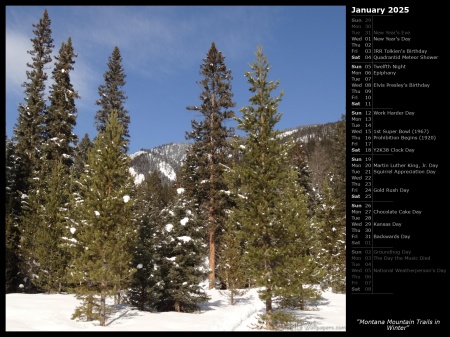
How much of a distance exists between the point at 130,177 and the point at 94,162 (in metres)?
2.12

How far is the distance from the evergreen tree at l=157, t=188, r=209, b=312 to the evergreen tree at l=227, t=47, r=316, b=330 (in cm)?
615

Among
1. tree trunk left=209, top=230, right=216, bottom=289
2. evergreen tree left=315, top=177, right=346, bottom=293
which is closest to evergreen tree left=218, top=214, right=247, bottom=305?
tree trunk left=209, top=230, right=216, bottom=289

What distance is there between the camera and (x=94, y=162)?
17453 mm

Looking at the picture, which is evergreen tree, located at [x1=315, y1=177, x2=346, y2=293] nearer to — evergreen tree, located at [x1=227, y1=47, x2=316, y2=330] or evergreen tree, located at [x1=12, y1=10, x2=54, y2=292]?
evergreen tree, located at [x1=227, y1=47, x2=316, y2=330]

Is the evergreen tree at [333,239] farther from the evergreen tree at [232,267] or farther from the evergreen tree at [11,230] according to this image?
the evergreen tree at [11,230]

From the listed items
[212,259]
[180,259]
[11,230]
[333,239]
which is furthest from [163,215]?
[333,239]

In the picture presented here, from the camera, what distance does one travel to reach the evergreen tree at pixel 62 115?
110ft

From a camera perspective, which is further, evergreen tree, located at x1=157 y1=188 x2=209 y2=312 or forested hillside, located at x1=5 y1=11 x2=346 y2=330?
evergreen tree, located at x1=157 y1=188 x2=209 y2=312

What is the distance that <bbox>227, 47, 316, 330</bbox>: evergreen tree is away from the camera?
15250 mm

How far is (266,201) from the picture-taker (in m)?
15.7

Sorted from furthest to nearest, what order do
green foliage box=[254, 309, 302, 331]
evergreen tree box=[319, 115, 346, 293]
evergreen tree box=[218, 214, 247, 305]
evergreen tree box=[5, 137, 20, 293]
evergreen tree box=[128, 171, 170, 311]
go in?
evergreen tree box=[319, 115, 346, 293], evergreen tree box=[5, 137, 20, 293], evergreen tree box=[218, 214, 247, 305], evergreen tree box=[128, 171, 170, 311], green foliage box=[254, 309, 302, 331]

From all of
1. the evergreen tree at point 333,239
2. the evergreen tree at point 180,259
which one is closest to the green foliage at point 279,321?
the evergreen tree at point 180,259

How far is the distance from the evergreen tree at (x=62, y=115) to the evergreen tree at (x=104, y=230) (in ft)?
56.0
